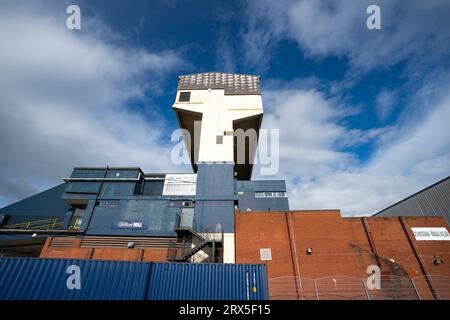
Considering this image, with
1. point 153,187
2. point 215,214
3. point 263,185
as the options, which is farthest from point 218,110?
point 215,214

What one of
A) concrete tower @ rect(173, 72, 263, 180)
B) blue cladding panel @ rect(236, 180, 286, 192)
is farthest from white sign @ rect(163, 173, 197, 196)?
blue cladding panel @ rect(236, 180, 286, 192)

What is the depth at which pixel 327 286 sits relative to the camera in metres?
17.8

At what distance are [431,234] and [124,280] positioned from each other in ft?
89.5

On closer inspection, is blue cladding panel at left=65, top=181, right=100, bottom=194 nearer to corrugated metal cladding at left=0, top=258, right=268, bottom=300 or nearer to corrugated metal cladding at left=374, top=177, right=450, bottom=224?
corrugated metal cladding at left=0, top=258, right=268, bottom=300

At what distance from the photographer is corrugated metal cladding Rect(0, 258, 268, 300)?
31.5 ft

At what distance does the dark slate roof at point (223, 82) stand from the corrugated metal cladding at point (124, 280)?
25.3 meters

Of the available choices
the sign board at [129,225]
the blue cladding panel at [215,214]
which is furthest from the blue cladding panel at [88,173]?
the blue cladding panel at [215,214]

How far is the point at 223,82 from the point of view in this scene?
31766 mm

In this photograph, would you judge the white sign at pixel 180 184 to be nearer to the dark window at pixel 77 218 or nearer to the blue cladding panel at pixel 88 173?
the blue cladding panel at pixel 88 173

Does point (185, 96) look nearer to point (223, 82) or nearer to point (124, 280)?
point (223, 82)

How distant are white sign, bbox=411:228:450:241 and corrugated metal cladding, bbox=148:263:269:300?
19.4 meters

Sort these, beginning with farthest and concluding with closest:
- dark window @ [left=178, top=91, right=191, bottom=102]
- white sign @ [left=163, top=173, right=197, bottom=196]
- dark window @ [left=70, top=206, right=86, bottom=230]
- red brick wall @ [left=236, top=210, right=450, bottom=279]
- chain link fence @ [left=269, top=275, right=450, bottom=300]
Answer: dark window @ [left=178, top=91, right=191, bottom=102] → dark window @ [left=70, top=206, right=86, bottom=230] → white sign @ [left=163, top=173, right=197, bottom=196] → red brick wall @ [left=236, top=210, right=450, bottom=279] → chain link fence @ [left=269, top=275, right=450, bottom=300]

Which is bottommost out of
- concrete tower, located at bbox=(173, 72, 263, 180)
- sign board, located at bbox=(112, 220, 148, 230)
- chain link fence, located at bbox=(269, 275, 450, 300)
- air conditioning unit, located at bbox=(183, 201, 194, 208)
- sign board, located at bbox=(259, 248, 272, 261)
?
chain link fence, located at bbox=(269, 275, 450, 300)
